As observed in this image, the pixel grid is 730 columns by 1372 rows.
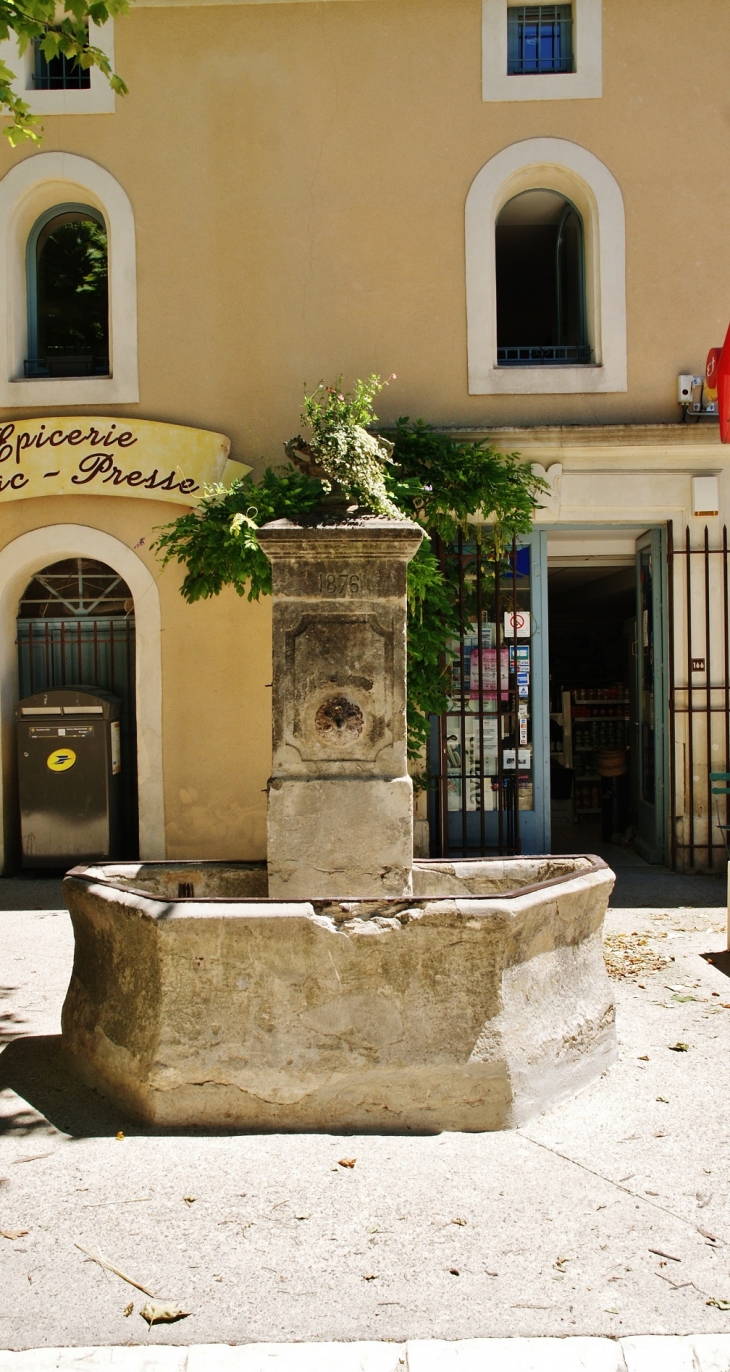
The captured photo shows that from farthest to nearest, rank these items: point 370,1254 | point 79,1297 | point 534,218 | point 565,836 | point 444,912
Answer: point 565,836 < point 534,218 < point 444,912 < point 370,1254 < point 79,1297

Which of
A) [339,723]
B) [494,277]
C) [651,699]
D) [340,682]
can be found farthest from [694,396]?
[339,723]

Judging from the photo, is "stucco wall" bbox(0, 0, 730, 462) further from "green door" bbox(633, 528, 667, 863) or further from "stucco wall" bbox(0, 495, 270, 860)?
"green door" bbox(633, 528, 667, 863)

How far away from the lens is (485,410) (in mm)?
7930

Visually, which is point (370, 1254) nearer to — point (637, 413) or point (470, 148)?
point (637, 413)

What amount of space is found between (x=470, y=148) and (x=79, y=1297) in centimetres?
813

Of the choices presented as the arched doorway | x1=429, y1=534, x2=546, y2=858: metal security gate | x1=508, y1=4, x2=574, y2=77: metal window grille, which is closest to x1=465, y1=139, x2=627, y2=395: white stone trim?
x1=508, y1=4, x2=574, y2=77: metal window grille

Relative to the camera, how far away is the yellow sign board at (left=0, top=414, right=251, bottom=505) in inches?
305

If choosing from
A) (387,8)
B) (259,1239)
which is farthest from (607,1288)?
(387,8)

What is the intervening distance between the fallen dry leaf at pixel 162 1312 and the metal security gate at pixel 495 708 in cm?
556

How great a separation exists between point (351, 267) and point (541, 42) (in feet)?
8.26

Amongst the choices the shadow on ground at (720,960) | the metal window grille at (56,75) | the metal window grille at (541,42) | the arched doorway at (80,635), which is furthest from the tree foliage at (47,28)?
the shadow on ground at (720,960)

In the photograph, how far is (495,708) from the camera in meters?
8.05

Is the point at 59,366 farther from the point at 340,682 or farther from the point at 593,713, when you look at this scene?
the point at 593,713

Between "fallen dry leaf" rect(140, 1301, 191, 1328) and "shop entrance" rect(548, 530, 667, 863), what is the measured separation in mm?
6453
